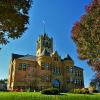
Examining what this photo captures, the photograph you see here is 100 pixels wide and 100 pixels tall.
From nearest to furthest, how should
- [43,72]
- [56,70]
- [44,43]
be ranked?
[43,72]
[56,70]
[44,43]

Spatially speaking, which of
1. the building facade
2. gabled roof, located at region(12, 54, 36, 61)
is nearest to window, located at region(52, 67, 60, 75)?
the building facade

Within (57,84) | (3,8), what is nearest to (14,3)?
(3,8)

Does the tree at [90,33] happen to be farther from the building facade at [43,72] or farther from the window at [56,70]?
the window at [56,70]

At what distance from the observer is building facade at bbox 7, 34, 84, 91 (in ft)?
241

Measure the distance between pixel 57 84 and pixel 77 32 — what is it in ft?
190

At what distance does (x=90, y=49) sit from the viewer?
22406 mm

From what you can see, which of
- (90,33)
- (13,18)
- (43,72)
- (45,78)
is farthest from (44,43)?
(13,18)

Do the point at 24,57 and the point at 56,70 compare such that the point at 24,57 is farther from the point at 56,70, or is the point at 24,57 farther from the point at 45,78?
the point at 56,70

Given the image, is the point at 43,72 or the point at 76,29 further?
the point at 43,72

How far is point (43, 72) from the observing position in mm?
76625

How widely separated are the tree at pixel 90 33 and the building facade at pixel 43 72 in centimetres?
5068

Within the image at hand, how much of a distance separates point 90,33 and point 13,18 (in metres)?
8.43

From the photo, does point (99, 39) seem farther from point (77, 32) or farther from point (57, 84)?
point (57, 84)

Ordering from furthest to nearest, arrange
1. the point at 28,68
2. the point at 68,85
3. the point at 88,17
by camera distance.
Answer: the point at 68,85 → the point at 28,68 → the point at 88,17
